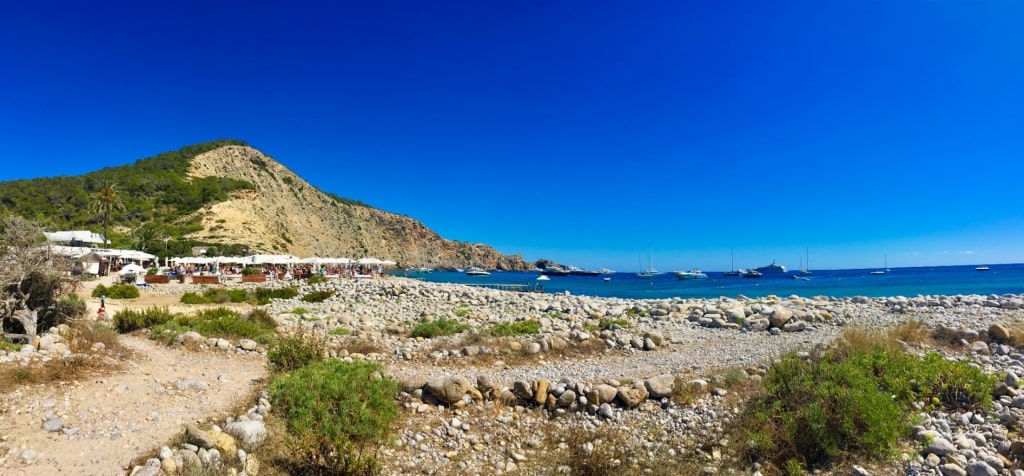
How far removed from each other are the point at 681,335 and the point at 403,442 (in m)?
10.8

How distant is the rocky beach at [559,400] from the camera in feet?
19.0

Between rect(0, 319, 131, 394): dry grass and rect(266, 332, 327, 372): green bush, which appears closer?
rect(0, 319, 131, 394): dry grass

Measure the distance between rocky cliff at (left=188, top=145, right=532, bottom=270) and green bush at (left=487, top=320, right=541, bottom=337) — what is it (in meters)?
52.3

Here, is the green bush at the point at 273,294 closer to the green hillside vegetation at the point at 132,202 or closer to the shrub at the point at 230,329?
the shrub at the point at 230,329

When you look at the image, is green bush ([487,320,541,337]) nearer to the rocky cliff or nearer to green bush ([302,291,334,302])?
green bush ([302,291,334,302])

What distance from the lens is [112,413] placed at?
6469 mm

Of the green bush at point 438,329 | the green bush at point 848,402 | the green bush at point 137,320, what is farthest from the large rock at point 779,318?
the green bush at point 137,320

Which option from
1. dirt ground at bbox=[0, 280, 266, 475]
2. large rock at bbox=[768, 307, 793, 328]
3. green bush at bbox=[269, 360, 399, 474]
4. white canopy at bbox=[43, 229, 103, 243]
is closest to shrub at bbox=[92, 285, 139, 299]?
white canopy at bbox=[43, 229, 103, 243]

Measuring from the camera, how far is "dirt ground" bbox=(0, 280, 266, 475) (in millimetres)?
5262

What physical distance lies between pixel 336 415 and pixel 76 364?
181 inches

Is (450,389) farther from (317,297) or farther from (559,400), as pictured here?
(317,297)

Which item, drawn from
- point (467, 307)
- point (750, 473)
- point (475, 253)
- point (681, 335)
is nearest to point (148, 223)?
point (467, 307)

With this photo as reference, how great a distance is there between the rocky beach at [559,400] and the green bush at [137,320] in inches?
124

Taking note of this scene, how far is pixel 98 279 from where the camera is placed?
33781 millimetres
